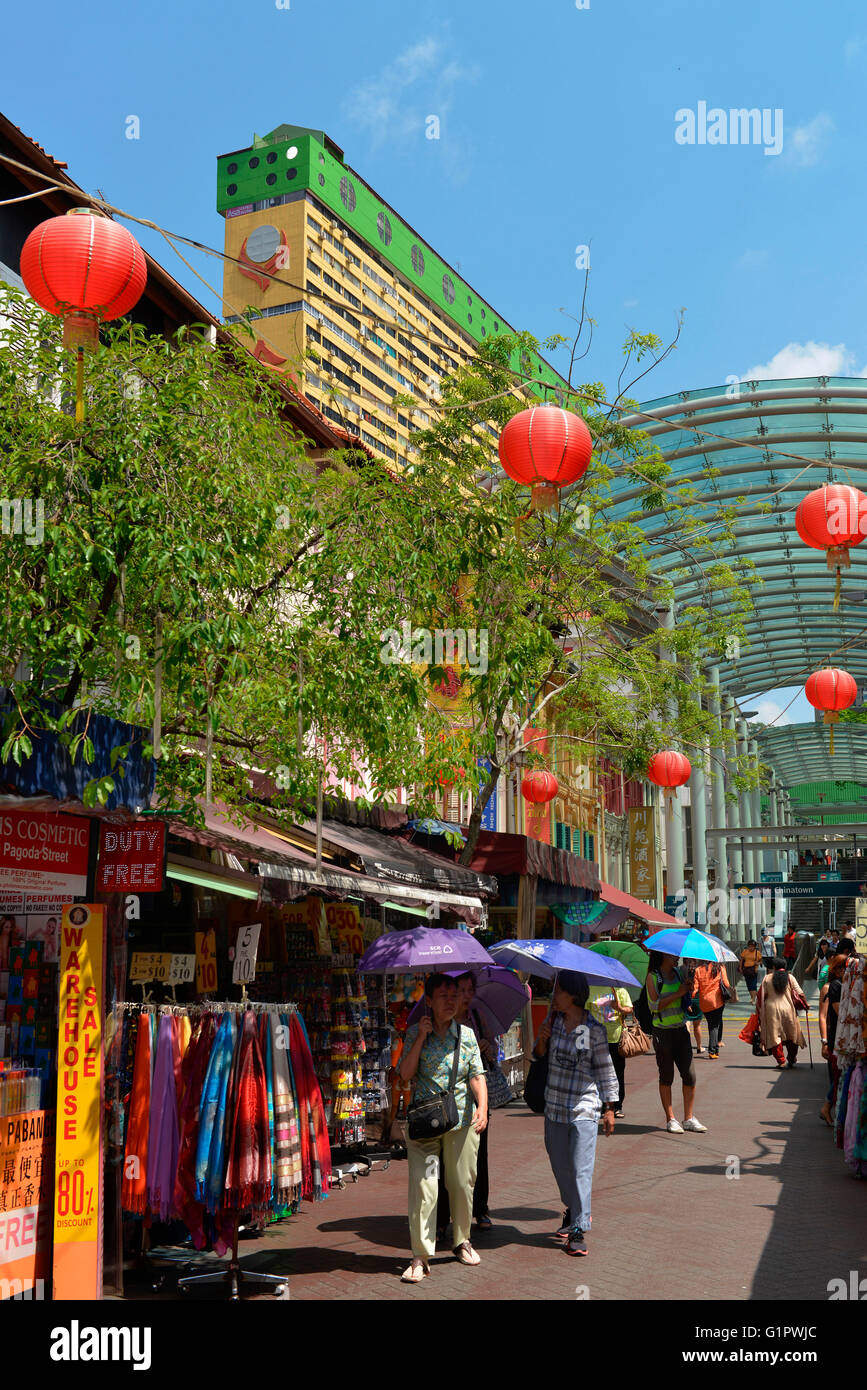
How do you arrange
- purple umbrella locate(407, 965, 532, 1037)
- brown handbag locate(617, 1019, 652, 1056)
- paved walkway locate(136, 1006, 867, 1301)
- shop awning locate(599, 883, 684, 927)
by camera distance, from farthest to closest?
shop awning locate(599, 883, 684, 927), brown handbag locate(617, 1019, 652, 1056), purple umbrella locate(407, 965, 532, 1037), paved walkway locate(136, 1006, 867, 1301)

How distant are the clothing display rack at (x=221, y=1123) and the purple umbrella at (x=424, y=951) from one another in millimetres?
1373

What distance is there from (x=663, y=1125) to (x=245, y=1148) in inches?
340

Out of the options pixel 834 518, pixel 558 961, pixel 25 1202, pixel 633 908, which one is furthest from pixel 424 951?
pixel 633 908

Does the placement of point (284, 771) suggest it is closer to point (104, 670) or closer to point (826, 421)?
point (104, 670)

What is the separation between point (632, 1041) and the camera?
16.1 meters

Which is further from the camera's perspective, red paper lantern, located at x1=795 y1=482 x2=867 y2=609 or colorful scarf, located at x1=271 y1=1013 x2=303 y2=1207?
red paper lantern, located at x1=795 y1=482 x2=867 y2=609

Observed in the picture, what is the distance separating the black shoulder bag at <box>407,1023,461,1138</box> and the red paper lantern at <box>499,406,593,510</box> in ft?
14.4

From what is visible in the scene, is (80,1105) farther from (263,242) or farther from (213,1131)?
(263,242)

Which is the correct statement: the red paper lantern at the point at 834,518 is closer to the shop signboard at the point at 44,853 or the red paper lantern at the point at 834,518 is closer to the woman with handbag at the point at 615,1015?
the woman with handbag at the point at 615,1015

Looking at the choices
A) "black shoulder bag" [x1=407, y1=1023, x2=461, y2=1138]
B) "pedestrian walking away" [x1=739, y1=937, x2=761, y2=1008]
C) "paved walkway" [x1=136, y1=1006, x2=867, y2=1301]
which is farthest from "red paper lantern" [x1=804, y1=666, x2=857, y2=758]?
"pedestrian walking away" [x1=739, y1=937, x2=761, y2=1008]

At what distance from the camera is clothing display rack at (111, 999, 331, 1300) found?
706 cm

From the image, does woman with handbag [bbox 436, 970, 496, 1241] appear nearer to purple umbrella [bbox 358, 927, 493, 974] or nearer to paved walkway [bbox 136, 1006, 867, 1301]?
paved walkway [bbox 136, 1006, 867, 1301]

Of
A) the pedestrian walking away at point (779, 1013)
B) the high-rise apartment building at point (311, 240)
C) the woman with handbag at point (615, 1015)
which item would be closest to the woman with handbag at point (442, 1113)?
the woman with handbag at point (615, 1015)

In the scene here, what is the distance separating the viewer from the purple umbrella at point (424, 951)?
887 centimetres
